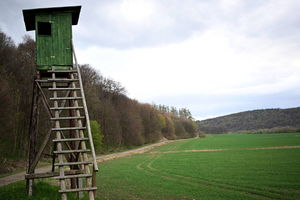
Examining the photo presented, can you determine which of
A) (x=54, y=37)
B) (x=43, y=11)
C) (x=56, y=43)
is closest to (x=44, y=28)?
(x=43, y=11)

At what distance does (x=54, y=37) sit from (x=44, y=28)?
1.13m

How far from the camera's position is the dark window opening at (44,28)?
10.8 m

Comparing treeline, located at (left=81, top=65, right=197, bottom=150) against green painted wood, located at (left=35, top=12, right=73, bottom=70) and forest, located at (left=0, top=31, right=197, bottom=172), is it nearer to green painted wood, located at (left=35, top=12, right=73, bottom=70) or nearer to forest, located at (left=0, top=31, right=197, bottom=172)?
forest, located at (left=0, top=31, right=197, bottom=172)

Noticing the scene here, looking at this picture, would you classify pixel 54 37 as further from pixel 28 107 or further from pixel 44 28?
pixel 28 107

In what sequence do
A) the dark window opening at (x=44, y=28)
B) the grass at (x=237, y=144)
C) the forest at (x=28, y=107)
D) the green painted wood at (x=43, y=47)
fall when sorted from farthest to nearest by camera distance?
the grass at (x=237, y=144)
the forest at (x=28, y=107)
the dark window opening at (x=44, y=28)
the green painted wood at (x=43, y=47)

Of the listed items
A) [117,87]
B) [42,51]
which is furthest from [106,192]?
[117,87]

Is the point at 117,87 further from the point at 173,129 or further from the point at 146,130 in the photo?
the point at 173,129

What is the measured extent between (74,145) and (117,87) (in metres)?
57.3

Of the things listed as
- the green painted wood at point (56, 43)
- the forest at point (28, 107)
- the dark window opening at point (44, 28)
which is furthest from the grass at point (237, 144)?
the green painted wood at point (56, 43)

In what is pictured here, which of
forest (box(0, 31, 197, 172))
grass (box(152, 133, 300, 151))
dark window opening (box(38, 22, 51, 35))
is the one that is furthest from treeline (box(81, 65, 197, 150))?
dark window opening (box(38, 22, 51, 35))

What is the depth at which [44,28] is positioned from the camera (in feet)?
37.0

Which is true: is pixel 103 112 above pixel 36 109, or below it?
above

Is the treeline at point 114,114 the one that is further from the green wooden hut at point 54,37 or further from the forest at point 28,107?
the green wooden hut at point 54,37

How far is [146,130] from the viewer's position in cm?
8988
